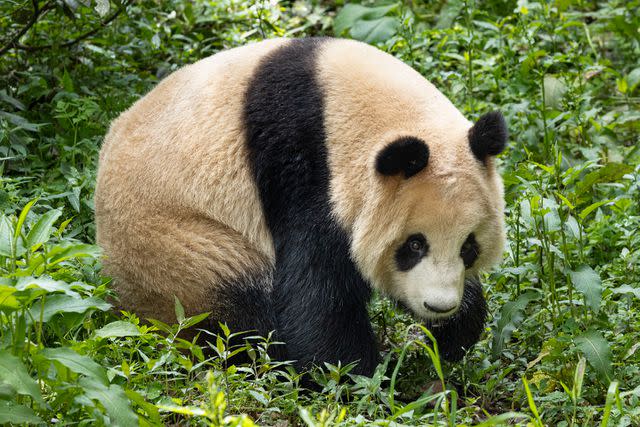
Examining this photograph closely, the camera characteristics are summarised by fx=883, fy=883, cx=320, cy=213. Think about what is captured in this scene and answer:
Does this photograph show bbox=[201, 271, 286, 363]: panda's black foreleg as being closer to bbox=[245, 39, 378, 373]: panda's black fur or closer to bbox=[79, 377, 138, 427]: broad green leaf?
bbox=[245, 39, 378, 373]: panda's black fur

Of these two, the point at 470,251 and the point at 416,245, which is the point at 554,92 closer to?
the point at 470,251

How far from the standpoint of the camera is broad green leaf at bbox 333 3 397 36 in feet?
30.0

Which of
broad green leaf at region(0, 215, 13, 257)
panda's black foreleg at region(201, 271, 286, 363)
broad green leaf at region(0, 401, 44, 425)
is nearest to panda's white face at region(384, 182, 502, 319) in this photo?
panda's black foreleg at region(201, 271, 286, 363)

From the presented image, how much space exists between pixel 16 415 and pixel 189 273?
76.1 inches

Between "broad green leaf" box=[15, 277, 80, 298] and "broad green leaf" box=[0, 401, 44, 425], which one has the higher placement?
"broad green leaf" box=[15, 277, 80, 298]

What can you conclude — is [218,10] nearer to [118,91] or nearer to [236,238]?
[118,91]

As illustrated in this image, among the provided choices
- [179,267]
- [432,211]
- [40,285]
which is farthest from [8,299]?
[432,211]

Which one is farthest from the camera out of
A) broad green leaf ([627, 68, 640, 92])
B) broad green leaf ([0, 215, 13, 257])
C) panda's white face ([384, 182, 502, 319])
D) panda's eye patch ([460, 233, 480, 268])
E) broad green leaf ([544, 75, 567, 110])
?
broad green leaf ([627, 68, 640, 92])

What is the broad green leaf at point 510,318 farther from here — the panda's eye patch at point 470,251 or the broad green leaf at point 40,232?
the broad green leaf at point 40,232

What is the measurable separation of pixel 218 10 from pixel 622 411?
21.9 feet

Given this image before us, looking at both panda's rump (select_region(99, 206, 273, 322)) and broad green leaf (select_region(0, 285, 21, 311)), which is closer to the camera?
broad green leaf (select_region(0, 285, 21, 311))

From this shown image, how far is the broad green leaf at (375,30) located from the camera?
885cm

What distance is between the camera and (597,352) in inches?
187

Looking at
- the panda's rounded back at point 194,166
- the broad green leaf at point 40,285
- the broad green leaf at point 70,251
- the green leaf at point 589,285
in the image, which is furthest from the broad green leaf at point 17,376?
the green leaf at point 589,285
